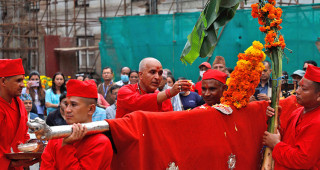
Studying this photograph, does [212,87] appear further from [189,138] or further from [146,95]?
[189,138]

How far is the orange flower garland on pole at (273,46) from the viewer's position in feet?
15.1

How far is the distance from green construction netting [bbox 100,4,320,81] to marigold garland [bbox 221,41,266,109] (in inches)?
192

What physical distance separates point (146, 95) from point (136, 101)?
0.12 m

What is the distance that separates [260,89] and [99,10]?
14.8 m

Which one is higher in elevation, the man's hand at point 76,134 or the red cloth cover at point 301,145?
the man's hand at point 76,134

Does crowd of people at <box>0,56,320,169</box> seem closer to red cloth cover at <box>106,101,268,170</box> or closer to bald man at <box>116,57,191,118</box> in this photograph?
bald man at <box>116,57,191,118</box>

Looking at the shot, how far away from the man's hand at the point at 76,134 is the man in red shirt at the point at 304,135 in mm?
2024

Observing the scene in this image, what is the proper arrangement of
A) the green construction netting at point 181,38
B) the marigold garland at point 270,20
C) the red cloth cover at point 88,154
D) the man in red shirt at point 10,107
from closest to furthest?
the red cloth cover at point 88,154 → the man in red shirt at point 10,107 → the marigold garland at point 270,20 → the green construction netting at point 181,38

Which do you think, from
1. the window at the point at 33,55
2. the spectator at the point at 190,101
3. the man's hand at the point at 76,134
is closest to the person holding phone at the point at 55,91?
the spectator at the point at 190,101

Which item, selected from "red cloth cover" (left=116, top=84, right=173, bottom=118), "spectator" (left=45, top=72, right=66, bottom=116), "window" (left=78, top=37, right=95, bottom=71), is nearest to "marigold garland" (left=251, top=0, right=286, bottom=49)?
"red cloth cover" (left=116, top=84, right=173, bottom=118)

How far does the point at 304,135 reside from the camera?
4.08 m

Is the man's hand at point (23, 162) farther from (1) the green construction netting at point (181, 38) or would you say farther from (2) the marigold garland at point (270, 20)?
(1) the green construction netting at point (181, 38)

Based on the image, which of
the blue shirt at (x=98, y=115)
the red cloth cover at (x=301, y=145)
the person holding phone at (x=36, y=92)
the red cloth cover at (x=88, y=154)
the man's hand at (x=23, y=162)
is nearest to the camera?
the red cloth cover at (x=88, y=154)

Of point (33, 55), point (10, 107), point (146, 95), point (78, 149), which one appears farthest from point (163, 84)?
point (33, 55)
